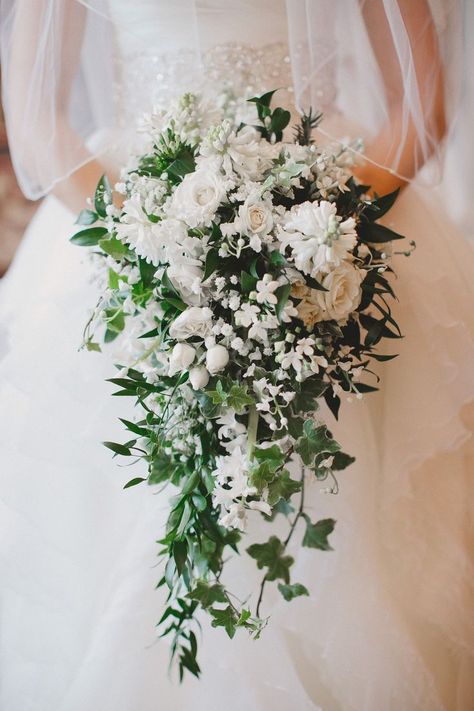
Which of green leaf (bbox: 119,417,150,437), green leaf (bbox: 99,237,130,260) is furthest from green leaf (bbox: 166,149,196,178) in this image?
green leaf (bbox: 119,417,150,437)

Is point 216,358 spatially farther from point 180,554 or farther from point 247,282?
point 180,554

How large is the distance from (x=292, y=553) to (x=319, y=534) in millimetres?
87

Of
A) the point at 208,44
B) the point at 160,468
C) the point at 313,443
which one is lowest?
the point at 160,468

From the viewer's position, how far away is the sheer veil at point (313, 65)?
0.87m

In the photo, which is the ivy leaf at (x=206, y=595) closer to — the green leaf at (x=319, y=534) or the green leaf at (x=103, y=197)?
the green leaf at (x=319, y=534)

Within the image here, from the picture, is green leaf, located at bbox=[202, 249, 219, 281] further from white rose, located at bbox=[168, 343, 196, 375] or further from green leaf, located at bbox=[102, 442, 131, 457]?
green leaf, located at bbox=[102, 442, 131, 457]

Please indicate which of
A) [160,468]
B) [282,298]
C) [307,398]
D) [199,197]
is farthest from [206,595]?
[199,197]

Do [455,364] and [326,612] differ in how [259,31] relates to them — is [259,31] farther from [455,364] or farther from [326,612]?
[326,612]

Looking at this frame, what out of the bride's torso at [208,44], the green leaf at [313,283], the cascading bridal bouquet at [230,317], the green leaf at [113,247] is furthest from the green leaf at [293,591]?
the bride's torso at [208,44]

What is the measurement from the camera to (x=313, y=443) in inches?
25.5

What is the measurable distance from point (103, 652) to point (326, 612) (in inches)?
12.4

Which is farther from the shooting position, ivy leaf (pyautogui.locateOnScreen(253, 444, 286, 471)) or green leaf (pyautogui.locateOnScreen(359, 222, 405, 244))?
green leaf (pyautogui.locateOnScreen(359, 222, 405, 244))

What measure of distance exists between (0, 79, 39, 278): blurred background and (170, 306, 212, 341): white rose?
3.77ft

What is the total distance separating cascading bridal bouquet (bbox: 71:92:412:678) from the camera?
0.64 metres
